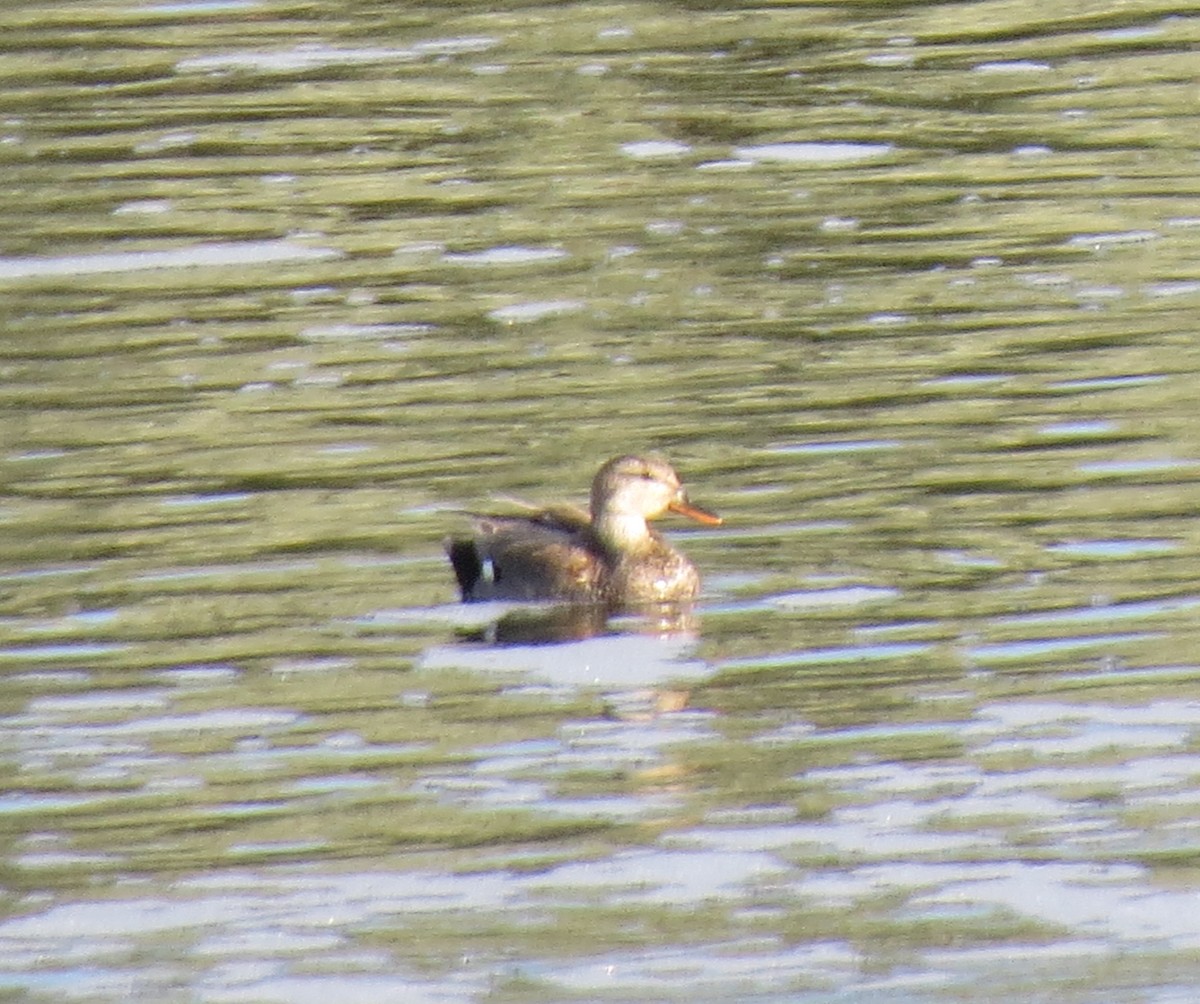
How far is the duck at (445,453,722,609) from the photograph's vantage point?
11.3m

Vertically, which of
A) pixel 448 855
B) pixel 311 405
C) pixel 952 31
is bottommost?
pixel 952 31

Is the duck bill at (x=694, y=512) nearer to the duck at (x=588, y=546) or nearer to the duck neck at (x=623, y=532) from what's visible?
the duck at (x=588, y=546)

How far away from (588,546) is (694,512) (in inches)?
16.0

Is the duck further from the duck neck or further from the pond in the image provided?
the pond

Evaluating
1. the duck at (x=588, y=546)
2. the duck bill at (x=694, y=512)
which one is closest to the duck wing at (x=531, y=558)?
the duck at (x=588, y=546)

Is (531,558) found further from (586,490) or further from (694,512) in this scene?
(586,490)

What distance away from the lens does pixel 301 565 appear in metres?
11.3

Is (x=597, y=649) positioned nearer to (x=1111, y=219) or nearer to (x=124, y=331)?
(x=124, y=331)

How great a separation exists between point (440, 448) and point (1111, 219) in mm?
4320

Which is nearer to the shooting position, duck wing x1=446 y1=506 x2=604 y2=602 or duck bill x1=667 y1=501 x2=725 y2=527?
duck wing x1=446 y1=506 x2=604 y2=602

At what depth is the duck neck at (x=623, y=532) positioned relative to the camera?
11.4m

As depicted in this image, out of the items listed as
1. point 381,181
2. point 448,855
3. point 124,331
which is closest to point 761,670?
point 448,855

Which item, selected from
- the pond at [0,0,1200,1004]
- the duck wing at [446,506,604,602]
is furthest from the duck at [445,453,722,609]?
the pond at [0,0,1200,1004]

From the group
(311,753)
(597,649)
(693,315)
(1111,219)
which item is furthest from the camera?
(1111,219)
